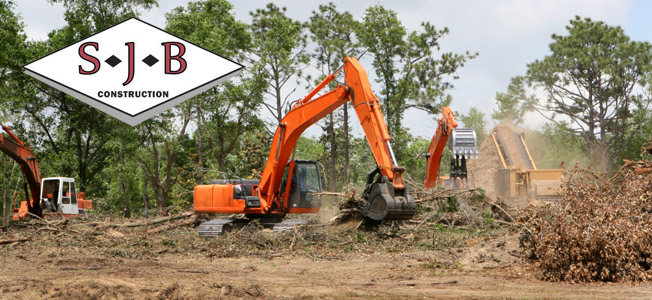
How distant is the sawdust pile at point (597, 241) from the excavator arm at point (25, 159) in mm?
Result: 16798

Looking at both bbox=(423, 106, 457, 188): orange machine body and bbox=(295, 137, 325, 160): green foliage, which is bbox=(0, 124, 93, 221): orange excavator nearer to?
bbox=(423, 106, 457, 188): orange machine body

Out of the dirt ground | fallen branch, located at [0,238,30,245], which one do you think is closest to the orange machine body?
the dirt ground

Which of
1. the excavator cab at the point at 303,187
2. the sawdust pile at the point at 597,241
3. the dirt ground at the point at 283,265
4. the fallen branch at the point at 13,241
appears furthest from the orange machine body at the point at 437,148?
the fallen branch at the point at 13,241

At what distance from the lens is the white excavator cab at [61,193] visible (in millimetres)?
26828

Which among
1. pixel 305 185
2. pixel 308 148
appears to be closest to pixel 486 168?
pixel 305 185

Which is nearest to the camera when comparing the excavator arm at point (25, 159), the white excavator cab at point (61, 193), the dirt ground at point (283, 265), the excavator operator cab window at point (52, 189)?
the dirt ground at point (283, 265)

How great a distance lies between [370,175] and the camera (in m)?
14.5

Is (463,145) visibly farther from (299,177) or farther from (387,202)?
(387,202)

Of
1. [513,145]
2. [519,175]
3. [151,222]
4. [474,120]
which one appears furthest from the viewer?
[474,120]

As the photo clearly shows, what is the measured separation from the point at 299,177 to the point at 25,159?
33.7ft

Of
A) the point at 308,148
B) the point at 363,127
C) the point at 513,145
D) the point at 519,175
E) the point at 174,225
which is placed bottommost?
the point at 174,225

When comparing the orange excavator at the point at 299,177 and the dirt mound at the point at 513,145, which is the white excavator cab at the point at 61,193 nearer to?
the orange excavator at the point at 299,177

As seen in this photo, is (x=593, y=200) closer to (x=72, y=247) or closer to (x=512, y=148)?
(x=72, y=247)

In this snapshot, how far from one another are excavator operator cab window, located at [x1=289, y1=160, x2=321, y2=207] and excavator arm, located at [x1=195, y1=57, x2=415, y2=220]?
318 mm
